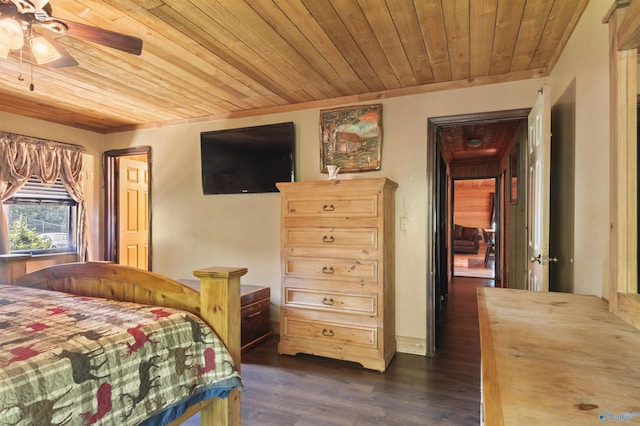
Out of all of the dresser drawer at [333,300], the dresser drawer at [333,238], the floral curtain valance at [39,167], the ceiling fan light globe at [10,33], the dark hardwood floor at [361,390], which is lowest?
the dark hardwood floor at [361,390]

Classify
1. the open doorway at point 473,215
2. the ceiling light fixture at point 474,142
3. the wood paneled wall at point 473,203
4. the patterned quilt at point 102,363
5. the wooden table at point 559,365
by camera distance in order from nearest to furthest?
1. the wooden table at point 559,365
2. the patterned quilt at point 102,363
3. the ceiling light fixture at point 474,142
4. the open doorway at point 473,215
5. the wood paneled wall at point 473,203

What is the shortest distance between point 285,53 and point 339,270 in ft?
5.45

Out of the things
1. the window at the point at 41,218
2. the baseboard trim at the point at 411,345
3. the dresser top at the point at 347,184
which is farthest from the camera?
the window at the point at 41,218

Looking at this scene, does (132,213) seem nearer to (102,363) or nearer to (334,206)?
(334,206)

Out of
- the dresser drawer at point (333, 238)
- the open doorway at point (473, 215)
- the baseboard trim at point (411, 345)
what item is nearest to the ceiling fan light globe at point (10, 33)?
the dresser drawer at point (333, 238)

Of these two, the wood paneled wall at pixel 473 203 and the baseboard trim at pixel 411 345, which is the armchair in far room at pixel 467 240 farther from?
the baseboard trim at pixel 411 345

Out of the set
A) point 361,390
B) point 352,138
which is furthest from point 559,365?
point 352,138

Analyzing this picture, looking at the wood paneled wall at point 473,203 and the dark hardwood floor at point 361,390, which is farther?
the wood paneled wall at point 473,203

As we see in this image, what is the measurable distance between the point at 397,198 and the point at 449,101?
93 centimetres

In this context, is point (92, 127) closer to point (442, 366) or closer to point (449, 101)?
point (449, 101)

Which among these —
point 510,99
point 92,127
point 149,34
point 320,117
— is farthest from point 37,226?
point 510,99

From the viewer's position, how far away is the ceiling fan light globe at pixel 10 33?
1499 mm

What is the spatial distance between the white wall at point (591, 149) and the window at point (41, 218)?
4.87 m

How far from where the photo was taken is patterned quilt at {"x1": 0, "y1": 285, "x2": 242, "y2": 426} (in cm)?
109
